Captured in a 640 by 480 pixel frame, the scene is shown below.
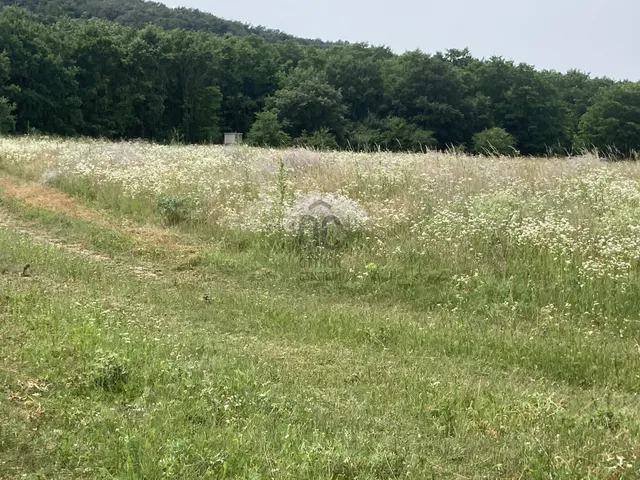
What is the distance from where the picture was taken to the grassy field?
3523 mm

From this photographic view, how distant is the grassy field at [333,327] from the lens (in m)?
3.52

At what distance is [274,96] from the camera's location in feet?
228

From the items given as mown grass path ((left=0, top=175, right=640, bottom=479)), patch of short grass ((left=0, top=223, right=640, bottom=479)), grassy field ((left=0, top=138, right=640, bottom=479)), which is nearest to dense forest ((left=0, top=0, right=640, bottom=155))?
grassy field ((left=0, top=138, right=640, bottom=479))

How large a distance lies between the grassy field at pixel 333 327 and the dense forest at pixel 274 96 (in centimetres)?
3859

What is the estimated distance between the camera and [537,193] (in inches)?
432

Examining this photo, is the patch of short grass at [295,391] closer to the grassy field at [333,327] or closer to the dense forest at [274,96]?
the grassy field at [333,327]

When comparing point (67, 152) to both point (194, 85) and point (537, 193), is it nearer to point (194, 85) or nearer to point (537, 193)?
point (537, 193)

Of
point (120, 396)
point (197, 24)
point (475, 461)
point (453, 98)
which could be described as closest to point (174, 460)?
point (120, 396)

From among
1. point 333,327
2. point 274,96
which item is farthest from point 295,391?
point 274,96

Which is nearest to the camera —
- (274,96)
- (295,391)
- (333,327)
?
(295,391)

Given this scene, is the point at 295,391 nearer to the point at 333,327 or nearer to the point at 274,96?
the point at 333,327

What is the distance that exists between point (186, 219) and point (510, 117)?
64536 mm

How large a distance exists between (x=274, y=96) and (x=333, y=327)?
215 feet

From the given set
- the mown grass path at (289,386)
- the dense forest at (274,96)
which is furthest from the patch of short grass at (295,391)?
the dense forest at (274,96)
